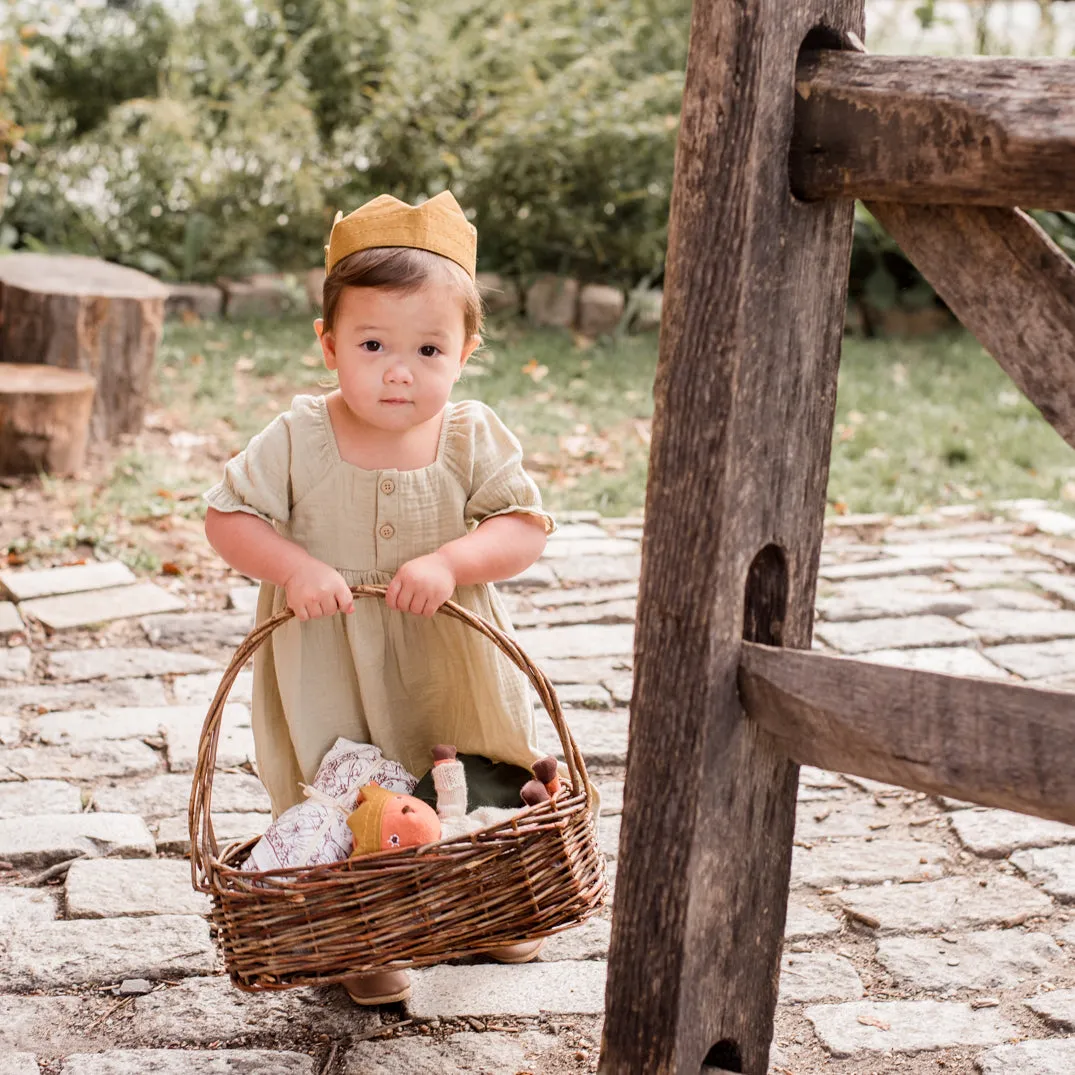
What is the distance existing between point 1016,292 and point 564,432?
4.80m

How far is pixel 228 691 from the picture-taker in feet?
7.27

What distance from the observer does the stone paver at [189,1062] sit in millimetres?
2166

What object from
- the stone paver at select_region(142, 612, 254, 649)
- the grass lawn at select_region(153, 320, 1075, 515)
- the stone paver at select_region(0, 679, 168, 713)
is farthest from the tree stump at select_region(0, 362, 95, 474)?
the stone paver at select_region(0, 679, 168, 713)

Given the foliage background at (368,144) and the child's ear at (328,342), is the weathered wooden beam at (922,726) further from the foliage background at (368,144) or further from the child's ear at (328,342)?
the foliage background at (368,144)

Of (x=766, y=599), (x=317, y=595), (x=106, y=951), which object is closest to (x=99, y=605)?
(x=106, y=951)

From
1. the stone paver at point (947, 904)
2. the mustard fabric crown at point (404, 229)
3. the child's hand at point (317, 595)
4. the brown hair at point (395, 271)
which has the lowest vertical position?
the stone paver at point (947, 904)

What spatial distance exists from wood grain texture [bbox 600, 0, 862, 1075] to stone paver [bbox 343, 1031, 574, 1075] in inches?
16.5

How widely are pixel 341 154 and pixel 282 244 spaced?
2.44 feet

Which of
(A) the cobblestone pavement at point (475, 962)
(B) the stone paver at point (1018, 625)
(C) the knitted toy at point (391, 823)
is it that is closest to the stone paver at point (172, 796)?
(A) the cobblestone pavement at point (475, 962)

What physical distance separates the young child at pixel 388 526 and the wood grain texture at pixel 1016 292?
96 centimetres

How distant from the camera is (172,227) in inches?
340

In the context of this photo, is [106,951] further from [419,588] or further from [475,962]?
[419,588]

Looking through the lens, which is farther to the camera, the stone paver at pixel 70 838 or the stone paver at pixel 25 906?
the stone paver at pixel 70 838

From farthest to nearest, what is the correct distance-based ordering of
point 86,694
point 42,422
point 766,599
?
point 42,422 → point 86,694 → point 766,599
